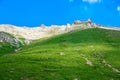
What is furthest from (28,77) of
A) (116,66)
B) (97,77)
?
(116,66)

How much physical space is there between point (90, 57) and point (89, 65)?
19.5 m

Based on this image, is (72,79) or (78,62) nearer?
(72,79)

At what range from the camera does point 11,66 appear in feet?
544

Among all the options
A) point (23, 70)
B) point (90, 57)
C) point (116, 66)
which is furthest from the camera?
point (90, 57)

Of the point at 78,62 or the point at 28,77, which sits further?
the point at 78,62

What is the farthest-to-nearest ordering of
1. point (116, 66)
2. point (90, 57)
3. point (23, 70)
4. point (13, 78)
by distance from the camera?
point (90, 57) < point (116, 66) < point (23, 70) < point (13, 78)

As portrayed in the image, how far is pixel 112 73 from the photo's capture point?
159 m

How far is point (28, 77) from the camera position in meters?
145

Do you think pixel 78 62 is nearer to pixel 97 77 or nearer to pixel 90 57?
pixel 90 57

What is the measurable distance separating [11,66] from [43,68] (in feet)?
52.2

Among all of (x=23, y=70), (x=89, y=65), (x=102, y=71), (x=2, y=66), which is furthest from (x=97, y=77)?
(x=2, y=66)

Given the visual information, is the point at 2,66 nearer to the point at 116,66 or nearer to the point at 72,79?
the point at 72,79

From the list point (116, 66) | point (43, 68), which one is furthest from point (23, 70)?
point (116, 66)

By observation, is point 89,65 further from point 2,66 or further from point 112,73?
point 2,66
